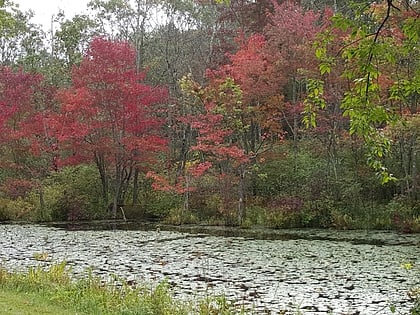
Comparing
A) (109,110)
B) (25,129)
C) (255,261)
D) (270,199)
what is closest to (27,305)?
(255,261)

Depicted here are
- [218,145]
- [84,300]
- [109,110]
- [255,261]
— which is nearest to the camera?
[84,300]

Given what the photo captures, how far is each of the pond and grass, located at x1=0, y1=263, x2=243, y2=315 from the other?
1073 mm

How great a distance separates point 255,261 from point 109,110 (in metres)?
12.9

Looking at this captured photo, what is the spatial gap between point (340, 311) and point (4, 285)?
520cm

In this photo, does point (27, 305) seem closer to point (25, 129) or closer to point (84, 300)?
point (84, 300)

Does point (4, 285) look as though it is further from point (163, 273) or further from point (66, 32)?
point (66, 32)

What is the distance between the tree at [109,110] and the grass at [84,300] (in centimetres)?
1468

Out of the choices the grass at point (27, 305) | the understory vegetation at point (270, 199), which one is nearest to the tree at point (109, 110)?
the understory vegetation at point (270, 199)

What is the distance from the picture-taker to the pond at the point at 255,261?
866cm

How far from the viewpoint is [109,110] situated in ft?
75.7

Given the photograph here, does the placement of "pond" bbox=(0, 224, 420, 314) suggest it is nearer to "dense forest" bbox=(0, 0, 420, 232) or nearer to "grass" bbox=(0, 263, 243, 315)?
"grass" bbox=(0, 263, 243, 315)

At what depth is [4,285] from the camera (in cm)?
824

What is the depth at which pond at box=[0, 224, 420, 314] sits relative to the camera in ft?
28.4

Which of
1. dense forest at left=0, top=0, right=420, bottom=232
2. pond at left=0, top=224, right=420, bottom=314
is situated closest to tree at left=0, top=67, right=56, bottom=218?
dense forest at left=0, top=0, right=420, bottom=232
